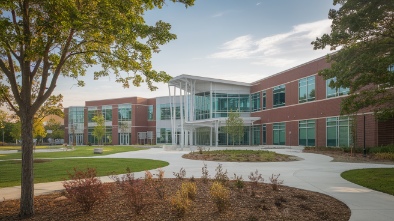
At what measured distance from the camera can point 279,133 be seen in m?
45.1

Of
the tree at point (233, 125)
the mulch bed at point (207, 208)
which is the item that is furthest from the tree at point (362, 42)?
the tree at point (233, 125)

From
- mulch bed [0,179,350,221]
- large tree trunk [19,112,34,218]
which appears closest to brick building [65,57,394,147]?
mulch bed [0,179,350,221]

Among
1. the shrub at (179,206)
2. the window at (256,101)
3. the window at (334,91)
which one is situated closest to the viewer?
the shrub at (179,206)

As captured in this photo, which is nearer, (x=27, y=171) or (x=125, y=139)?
(x=27, y=171)

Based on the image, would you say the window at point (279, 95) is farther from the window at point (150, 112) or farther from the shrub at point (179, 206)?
the shrub at point (179, 206)

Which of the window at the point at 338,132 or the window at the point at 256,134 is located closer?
the window at the point at 338,132

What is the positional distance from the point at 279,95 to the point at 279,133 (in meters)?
5.32

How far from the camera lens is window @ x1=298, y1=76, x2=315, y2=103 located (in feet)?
126

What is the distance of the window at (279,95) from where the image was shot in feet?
145

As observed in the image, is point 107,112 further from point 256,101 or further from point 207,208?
point 207,208

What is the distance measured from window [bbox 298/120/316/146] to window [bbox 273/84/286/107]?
16.5ft

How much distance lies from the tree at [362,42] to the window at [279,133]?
30222mm

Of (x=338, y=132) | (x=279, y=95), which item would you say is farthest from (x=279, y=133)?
(x=338, y=132)

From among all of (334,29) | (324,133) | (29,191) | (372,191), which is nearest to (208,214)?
(29,191)
